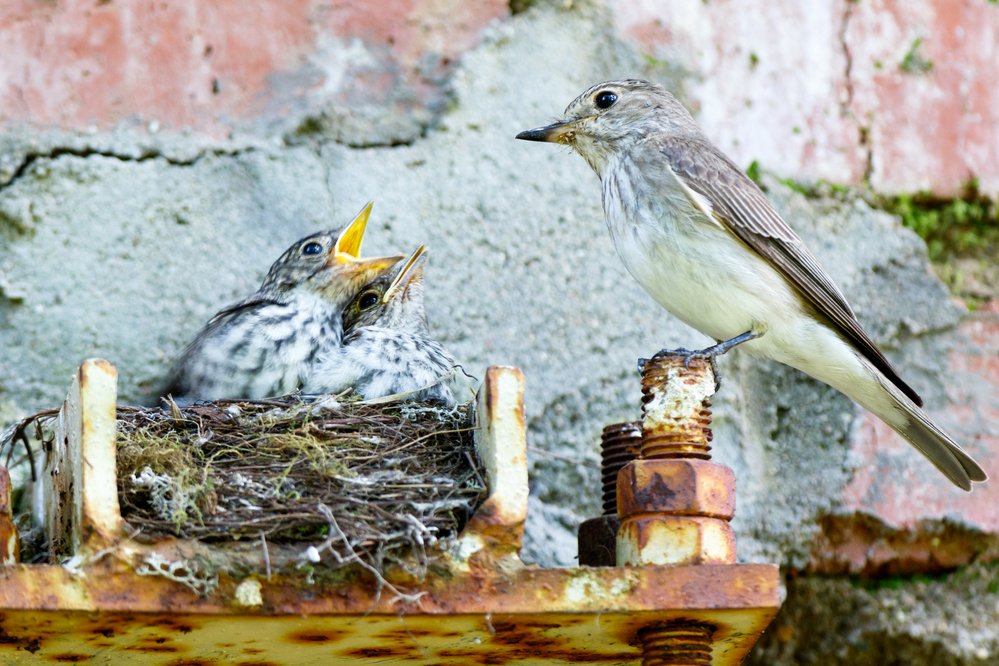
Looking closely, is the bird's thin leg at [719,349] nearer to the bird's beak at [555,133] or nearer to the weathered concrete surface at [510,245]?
the weathered concrete surface at [510,245]

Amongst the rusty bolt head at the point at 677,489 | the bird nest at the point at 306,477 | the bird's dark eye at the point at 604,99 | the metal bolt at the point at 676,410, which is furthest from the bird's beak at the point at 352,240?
the rusty bolt head at the point at 677,489

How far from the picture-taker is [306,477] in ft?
9.89

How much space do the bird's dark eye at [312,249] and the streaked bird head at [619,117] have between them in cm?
71

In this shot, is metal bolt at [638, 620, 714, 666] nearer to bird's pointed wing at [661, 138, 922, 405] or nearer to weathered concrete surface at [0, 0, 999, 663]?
weathered concrete surface at [0, 0, 999, 663]

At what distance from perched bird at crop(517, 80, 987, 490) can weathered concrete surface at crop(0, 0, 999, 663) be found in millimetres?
188

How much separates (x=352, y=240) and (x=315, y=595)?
6.27ft

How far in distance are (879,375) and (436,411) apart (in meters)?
1.13

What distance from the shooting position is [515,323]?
13.5ft

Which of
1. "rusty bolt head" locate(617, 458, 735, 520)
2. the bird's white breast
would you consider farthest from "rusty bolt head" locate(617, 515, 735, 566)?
the bird's white breast

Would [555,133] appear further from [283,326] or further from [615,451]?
[615,451]

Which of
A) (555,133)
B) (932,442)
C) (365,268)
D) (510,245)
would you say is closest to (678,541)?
(932,442)

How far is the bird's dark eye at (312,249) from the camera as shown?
4.34m

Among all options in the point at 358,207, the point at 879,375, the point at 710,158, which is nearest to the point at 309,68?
the point at 358,207

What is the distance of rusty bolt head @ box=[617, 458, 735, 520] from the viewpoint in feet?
9.53
